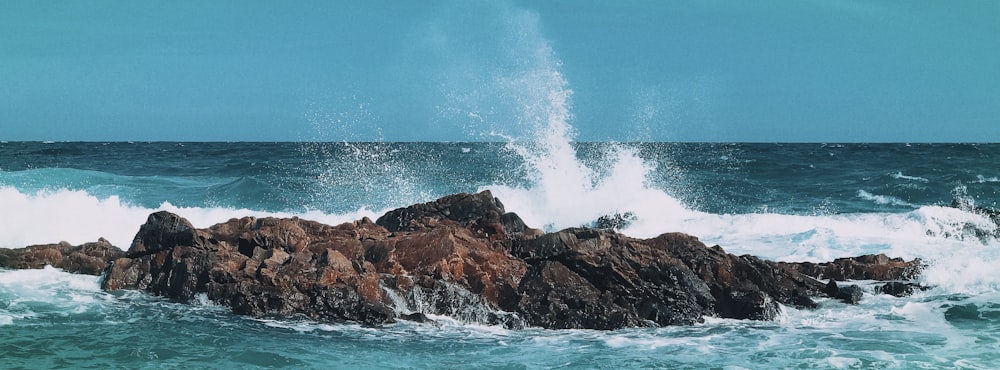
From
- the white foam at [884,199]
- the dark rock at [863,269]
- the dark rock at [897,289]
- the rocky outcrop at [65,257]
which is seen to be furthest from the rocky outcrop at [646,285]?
the white foam at [884,199]

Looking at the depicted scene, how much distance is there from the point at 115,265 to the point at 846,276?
1027cm

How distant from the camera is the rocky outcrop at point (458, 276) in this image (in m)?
10.0

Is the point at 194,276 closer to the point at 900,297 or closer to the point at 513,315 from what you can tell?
the point at 513,315

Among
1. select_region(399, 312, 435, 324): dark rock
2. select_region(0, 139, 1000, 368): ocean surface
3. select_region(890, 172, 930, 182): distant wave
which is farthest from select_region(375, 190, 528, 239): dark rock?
select_region(890, 172, 930, 182): distant wave

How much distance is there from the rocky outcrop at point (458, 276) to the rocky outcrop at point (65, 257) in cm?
11

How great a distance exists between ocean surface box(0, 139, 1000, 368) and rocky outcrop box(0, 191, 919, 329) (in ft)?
0.95

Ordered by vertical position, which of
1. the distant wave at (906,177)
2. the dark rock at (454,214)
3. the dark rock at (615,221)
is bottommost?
the dark rock at (615,221)

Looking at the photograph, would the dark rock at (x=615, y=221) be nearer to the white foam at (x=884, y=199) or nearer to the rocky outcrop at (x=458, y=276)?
the rocky outcrop at (x=458, y=276)

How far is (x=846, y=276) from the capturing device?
12.6 m

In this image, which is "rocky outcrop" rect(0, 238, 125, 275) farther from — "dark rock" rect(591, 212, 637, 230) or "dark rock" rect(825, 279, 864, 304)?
"dark rock" rect(825, 279, 864, 304)

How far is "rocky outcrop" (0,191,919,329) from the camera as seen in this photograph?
10016 millimetres

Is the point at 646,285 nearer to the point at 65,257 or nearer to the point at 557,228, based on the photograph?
the point at 65,257

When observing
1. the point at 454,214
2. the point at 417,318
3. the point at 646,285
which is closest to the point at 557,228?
the point at 454,214

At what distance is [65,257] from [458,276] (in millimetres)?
6285
